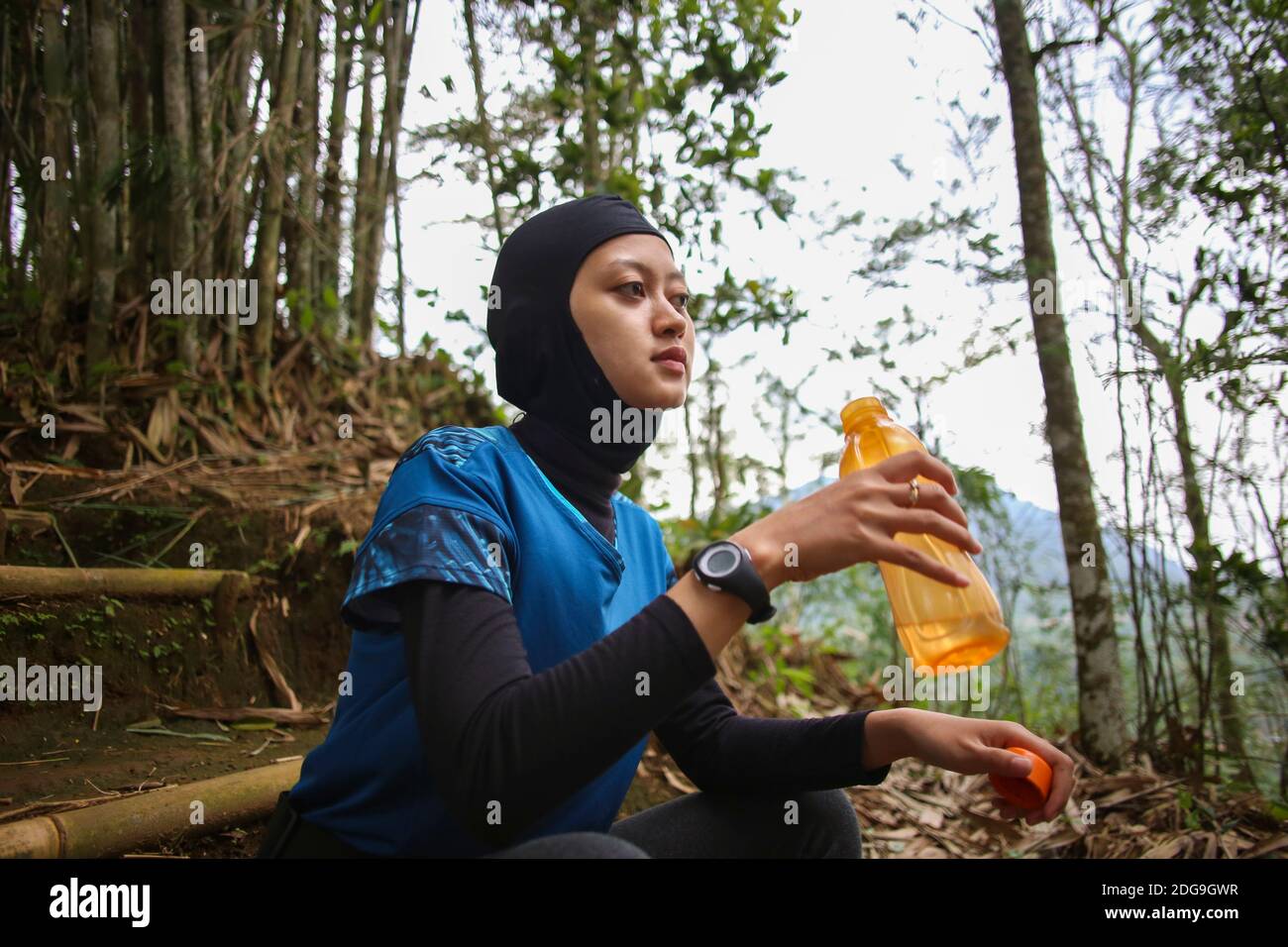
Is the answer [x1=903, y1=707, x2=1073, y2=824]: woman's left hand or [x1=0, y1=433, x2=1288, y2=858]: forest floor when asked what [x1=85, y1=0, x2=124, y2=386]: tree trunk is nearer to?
[x1=0, y1=433, x2=1288, y2=858]: forest floor

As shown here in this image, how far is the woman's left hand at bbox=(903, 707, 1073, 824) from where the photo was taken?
1275 mm

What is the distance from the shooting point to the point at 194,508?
2.90m

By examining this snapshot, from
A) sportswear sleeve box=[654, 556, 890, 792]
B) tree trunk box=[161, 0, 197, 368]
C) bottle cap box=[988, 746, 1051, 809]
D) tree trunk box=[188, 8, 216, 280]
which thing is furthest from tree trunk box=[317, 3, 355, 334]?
bottle cap box=[988, 746, 1051, 809]

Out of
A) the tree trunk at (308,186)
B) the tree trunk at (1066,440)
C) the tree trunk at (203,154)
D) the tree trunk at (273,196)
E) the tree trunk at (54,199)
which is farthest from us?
the tree trunk at (308,186)

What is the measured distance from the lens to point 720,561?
3.40 ft

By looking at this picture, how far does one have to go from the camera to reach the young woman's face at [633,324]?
1.41 meters

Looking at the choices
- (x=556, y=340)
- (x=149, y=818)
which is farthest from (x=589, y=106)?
(x=149, y=818)

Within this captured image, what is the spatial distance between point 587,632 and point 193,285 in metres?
3.01

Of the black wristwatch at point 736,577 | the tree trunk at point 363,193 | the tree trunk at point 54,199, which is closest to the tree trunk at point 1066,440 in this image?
the black wristwatch at point 736,577

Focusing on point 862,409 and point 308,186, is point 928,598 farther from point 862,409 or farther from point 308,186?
point 308,186

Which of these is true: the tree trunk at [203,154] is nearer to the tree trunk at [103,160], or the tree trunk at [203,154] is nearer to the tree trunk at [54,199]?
the tree trunk at [103,160]

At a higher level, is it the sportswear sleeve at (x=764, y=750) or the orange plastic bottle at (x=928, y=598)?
the orange plastic bottle at (x=928, y=598)

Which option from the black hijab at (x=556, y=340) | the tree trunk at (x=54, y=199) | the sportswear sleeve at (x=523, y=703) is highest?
the tree trunk at (x=54, y=199)
